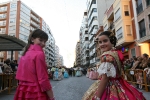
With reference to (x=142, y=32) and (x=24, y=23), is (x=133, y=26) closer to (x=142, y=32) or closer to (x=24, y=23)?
(x=142, y=32)

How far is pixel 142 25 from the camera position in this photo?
1956 centimetres

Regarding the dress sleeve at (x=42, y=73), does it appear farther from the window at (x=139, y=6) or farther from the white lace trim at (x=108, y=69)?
the window at (x=139, y=6)

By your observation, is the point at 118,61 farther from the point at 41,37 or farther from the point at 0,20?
the point at 0,20

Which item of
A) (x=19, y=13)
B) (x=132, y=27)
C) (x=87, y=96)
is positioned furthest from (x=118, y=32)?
(x=19, y=13)

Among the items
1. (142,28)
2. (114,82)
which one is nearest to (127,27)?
(142,28)

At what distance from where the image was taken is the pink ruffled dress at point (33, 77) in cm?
185

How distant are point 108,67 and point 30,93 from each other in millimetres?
1011

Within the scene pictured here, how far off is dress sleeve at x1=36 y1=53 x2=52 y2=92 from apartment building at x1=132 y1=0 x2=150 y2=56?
17778 millimetres

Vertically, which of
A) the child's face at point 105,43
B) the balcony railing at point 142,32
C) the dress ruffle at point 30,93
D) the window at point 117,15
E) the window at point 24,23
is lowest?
the dress ruffle at point 30,93

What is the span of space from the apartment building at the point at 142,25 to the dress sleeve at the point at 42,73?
58.3ft

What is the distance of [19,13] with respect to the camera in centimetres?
5981

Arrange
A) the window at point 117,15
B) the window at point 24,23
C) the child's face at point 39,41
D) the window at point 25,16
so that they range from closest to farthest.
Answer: the child's face at point 39,41
the window at point 117,15
the window at point 24,23
the window at point 25,16

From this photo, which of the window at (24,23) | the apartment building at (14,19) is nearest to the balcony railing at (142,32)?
the apartment building at (14,19)

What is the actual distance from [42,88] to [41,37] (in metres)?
0.69
